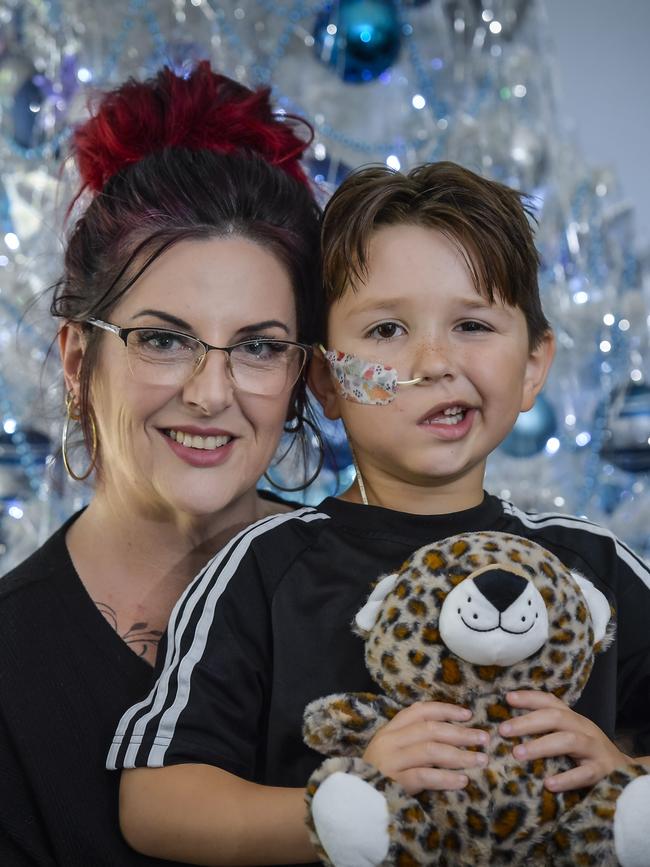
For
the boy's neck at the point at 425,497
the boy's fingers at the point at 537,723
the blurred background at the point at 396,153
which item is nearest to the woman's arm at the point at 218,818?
the boy's fingers at the point at 537,723

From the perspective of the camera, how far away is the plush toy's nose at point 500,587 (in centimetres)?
89

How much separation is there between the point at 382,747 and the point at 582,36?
2.75 metres

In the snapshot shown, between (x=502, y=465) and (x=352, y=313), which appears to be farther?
(x=502, y=465)

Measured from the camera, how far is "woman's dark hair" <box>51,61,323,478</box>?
1401mm

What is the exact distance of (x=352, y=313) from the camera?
1264 mm

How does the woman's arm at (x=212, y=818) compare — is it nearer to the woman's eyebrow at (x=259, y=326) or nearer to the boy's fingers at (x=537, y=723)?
the boy's fingers at (x=537, y=723)

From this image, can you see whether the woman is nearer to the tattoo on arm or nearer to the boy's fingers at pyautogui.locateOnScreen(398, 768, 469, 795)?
the tattoo on arm

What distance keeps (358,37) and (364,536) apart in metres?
1.51

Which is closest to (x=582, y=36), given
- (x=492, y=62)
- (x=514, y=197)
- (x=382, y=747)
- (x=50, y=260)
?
(x=492, y=62)

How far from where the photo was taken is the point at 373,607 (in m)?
1.00

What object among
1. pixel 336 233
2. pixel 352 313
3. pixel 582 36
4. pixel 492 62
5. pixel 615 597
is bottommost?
pixel 615 597

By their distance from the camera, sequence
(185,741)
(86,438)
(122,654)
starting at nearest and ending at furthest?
(185,741) < (122,654) < (86,438)

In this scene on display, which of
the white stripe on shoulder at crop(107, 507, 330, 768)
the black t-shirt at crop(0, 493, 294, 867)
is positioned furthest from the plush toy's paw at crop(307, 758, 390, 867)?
the black t-shirt at crop(0, 493, 294, 867)

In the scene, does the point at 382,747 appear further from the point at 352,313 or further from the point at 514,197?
the point at 514,197
